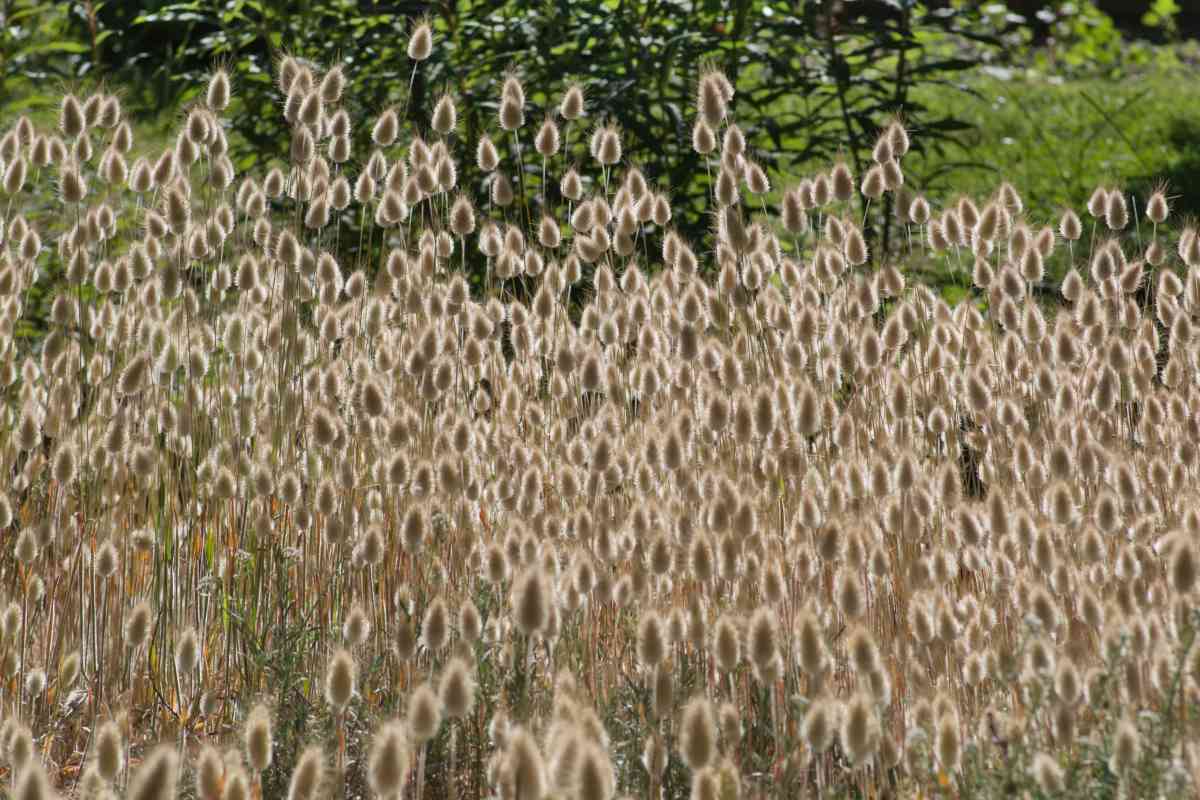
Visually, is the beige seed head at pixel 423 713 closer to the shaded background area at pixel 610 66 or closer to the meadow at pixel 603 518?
the meadow at pixel 603 518

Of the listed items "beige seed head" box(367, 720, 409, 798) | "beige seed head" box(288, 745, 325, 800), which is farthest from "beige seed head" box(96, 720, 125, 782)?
"beige seed head" box(367, 720, 409, 798)

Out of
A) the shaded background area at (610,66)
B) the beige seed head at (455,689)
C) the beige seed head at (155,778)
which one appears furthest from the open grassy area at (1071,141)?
the beige seed head at (155,778)

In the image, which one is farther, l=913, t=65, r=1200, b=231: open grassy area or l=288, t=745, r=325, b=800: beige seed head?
l=913, t=65, r=1200, b=231: open grassy area

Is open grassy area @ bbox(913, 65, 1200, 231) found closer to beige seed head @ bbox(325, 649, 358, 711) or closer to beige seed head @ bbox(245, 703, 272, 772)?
beige seed head @ bbox(325, 649, 358, 711)

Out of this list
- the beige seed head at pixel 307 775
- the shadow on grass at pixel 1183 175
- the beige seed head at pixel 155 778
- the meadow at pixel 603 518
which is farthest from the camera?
the shadow on grass at pixel 1183 175

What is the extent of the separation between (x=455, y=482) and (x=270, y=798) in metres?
0.57

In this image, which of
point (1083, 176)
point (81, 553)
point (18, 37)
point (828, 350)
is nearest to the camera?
point (81, 553)

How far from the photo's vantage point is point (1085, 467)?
2.16m

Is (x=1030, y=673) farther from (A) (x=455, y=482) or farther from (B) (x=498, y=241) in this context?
(B) (x=498, y=241)

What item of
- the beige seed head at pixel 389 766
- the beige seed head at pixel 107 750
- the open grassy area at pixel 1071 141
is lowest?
the open grassy area at pixel 1071 141

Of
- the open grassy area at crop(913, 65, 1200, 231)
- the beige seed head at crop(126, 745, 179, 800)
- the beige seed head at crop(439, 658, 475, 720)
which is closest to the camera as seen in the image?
the beige seed head at crop(126, 745, 179, 800)

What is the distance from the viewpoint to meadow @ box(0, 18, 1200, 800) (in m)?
1.76

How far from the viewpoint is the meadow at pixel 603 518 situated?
5.78 feet

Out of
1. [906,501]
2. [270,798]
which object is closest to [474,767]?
[270,798]
